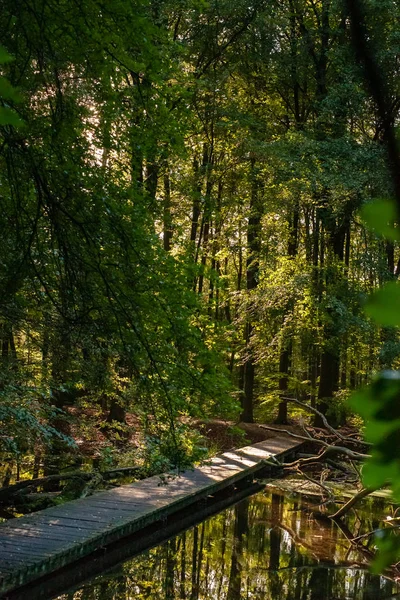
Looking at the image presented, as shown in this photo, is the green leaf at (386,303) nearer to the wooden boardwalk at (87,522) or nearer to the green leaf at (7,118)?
the green leaf at (7,118)

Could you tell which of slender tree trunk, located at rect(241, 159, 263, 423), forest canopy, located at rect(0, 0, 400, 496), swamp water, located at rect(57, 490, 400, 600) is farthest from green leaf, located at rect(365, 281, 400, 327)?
slender tree trunk, located at rect(241, 159, 263, 423)

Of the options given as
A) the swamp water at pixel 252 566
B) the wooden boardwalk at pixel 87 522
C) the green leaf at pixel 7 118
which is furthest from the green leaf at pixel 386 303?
the wooden boardwalk at pixel 87 522

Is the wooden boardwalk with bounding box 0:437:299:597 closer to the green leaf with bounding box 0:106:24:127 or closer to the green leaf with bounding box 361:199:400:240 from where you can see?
Result: the green leaf with bounding box 0:106:24:127

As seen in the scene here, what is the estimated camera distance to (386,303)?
589 millimetres

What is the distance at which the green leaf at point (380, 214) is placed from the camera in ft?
1.95

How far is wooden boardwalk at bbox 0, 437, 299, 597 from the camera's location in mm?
7078

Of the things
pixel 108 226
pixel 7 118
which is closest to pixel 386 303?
pixel 7 118

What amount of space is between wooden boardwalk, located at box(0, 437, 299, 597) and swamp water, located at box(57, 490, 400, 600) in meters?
0.41

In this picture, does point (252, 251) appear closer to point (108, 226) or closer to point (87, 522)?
point (87, 522)

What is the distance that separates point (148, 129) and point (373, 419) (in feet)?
21.6

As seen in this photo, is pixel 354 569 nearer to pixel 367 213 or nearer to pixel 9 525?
pixel 9 525

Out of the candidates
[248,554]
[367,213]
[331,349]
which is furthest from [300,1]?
[367,213]

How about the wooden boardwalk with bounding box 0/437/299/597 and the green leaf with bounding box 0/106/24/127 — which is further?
the wooden boardwalk with bounding box 0/437/299/597

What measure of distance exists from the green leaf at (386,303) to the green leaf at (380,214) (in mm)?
57
